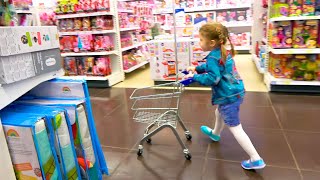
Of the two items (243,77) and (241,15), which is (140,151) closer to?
(243,77)

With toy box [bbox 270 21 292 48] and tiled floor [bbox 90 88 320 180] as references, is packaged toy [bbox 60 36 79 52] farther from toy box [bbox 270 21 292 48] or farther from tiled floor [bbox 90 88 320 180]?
toy box [bbox 270 21 292 48]

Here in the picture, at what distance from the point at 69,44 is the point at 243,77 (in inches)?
125

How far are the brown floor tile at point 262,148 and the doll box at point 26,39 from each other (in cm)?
152

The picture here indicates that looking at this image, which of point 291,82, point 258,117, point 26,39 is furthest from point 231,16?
point 26,39

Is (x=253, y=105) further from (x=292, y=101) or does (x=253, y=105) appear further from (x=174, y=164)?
(x=174, y=164)

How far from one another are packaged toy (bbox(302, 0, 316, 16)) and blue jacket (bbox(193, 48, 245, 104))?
2.18 meters

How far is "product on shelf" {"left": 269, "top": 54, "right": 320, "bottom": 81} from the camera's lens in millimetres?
3635

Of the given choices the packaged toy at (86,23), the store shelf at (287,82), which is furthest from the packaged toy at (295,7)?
the packaged toy at (86,23)

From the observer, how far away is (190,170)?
205cm

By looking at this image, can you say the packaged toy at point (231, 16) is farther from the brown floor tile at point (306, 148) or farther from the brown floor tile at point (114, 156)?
the brown floor tile at point (114, 156)

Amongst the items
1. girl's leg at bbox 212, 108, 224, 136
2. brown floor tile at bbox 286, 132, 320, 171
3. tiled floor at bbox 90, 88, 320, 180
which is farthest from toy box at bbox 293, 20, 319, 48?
girl's leg at bbox 212, 108, 224, 136

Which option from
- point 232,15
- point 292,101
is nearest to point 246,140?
point 292,101

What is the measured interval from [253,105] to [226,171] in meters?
1.59

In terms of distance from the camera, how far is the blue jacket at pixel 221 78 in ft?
6.16
